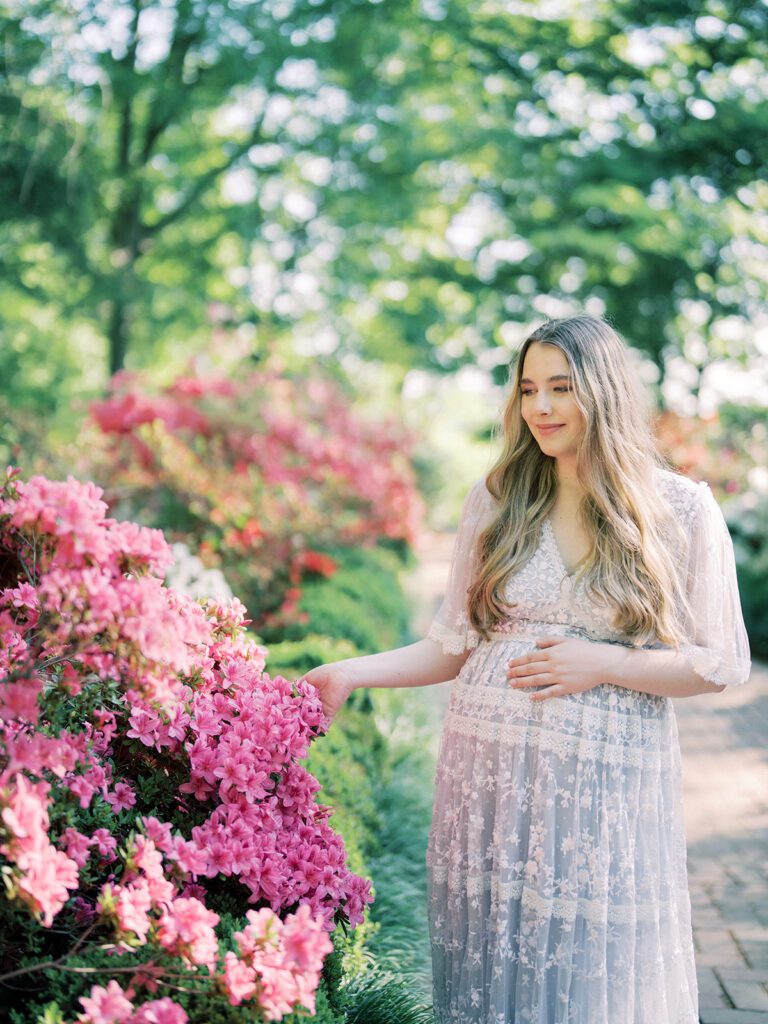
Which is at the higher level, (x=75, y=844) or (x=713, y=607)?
(x=713, y=607)

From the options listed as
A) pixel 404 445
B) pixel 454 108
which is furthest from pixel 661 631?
pixel 454 108

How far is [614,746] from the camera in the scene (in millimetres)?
2258

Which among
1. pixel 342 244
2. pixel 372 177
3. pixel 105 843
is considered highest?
pixel 372 177

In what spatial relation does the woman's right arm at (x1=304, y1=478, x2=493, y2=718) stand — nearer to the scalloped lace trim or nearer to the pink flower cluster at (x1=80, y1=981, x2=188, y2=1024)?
the scalloped lace trim

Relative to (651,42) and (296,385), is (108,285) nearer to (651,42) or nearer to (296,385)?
(296,385)

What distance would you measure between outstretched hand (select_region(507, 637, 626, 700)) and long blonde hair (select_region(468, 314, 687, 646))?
0.08m

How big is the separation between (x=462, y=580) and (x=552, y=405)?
1.65 feet

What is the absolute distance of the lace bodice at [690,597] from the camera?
229 cm

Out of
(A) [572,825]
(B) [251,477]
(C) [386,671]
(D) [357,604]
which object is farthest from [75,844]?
(B) [251,477]

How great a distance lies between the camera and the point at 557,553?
2.43m

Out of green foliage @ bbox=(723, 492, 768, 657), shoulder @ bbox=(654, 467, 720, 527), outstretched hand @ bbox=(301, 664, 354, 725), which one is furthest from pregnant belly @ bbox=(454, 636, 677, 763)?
green foliage @ bbox=(723, 492, 768, 657)

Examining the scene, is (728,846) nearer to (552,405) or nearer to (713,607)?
(713,607)

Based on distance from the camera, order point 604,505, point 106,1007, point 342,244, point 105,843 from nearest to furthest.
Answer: point 106,1007 → point 105,843 → point 604,505 → point 342,244

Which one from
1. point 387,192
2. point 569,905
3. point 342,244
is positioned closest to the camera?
point 569,905
